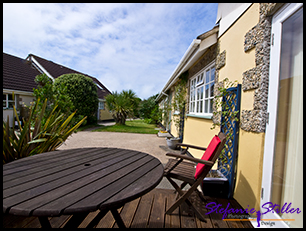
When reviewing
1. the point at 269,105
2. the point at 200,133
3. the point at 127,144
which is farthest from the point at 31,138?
the point at 127,144

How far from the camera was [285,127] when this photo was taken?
1521 millimetres

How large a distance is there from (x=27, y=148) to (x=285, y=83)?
11.3ft

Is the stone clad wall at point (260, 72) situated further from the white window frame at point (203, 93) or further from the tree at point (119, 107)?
the tree at point (119, 107)

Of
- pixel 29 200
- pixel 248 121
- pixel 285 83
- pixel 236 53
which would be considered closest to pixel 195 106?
pixel 236 53

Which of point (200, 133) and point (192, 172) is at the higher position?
point (200, 133)

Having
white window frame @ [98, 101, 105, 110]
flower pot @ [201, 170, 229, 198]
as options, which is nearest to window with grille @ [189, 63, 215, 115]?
flower pot @ [201, 170, 229, 198]

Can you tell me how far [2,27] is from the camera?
5.04 ft

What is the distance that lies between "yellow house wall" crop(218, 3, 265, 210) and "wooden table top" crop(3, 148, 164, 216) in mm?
1225

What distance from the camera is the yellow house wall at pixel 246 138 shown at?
1866mm

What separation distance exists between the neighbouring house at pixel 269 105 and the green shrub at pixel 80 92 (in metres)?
10.3

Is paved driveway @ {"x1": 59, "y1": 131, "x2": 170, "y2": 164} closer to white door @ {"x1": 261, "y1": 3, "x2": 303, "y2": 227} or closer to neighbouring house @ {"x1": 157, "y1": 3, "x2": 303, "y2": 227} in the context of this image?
neighbouring house @ {"x1": 157, "y1": 3, "x2": 303, "y2": 227}

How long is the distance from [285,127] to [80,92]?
37.4ft

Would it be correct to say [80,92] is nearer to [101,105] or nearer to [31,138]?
[101,105]

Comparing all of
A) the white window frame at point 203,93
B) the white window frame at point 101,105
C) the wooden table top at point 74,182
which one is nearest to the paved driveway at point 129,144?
the white window frame at point 203,93
